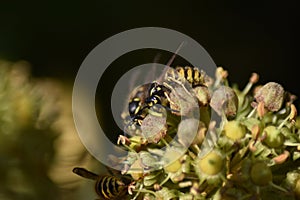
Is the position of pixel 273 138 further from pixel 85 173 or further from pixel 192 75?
pixel 85 173

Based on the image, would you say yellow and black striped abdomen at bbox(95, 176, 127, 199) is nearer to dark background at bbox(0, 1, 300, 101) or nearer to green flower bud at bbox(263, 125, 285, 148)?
green flower bud at bbox(263, 125, 285, 148)

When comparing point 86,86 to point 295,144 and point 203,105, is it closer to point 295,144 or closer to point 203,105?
point 203,105

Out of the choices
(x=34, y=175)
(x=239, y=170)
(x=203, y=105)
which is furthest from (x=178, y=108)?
(x=34, y=175)

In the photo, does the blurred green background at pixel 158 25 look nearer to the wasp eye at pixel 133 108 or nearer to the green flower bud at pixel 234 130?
the wasp eye at pixel 133 108

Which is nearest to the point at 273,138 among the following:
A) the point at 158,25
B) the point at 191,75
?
the point at 191,75

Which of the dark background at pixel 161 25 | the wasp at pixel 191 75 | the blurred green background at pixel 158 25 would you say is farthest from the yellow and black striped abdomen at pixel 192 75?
the dark background at pixel 161 25

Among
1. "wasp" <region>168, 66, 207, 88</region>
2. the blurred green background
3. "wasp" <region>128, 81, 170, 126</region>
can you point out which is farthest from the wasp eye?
the blurred green background
